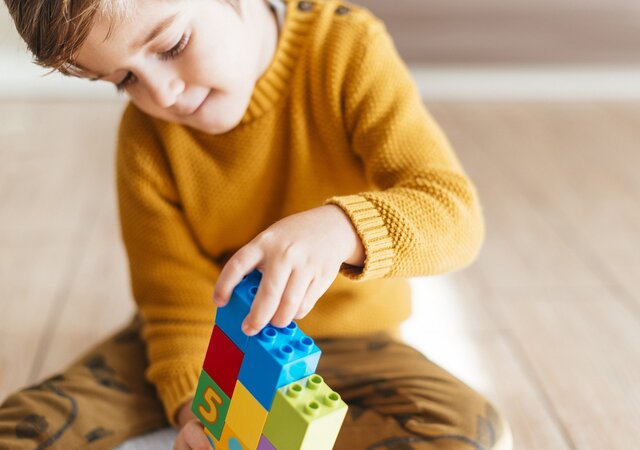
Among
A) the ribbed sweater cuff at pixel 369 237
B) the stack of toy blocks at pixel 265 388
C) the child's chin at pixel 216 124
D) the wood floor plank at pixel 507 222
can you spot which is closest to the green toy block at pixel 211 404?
the stack of toy blocks at pixel 265 388

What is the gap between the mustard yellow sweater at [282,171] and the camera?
676 mm

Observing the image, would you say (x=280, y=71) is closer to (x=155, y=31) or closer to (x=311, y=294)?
(x=155, y=31)

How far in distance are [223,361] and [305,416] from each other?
9cm

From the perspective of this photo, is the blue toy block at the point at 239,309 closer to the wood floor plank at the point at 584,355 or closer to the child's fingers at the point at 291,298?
the child's fingers at the point at 291,298

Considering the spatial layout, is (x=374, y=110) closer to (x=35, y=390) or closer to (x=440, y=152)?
(x=440, y=152)

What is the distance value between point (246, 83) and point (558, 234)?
0.72 metres

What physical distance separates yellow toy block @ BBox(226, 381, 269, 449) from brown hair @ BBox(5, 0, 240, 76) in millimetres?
262

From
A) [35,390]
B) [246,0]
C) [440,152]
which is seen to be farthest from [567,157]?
[35,390]

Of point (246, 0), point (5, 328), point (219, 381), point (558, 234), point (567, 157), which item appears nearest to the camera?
point (219, 381)

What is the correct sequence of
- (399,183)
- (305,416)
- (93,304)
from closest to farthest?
(305,416) → (399,183) → (93,304)

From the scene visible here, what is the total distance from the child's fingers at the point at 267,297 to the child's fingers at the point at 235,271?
0.4 inches

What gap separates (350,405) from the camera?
0.70 m

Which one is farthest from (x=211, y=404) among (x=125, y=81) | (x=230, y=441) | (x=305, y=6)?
(x=305, y=6)

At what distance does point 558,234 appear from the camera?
1205 mm
